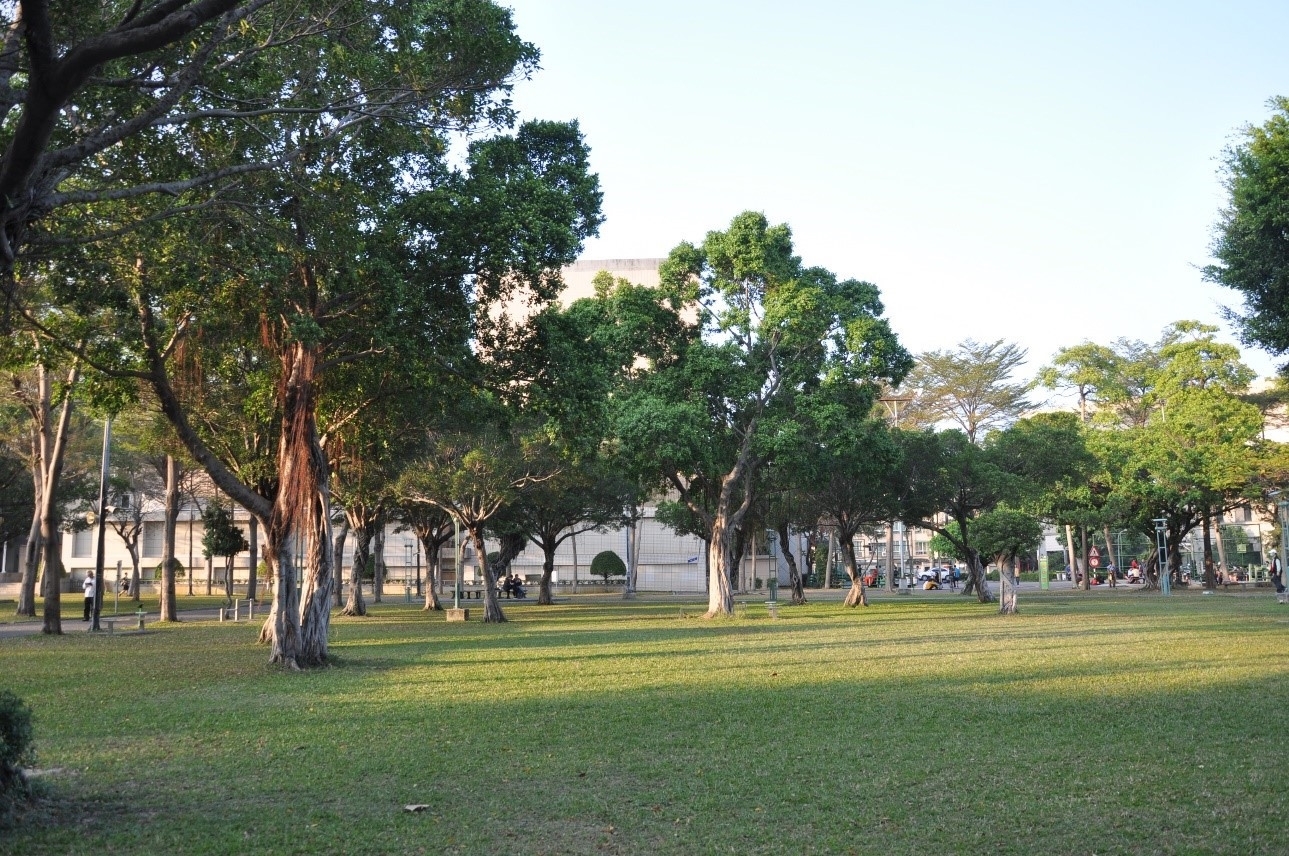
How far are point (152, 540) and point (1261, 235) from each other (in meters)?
75.9

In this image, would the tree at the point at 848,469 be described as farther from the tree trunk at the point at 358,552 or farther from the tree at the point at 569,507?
the tree trunk at the point at 358,552

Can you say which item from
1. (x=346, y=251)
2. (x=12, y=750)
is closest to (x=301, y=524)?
(x=346, y=251)

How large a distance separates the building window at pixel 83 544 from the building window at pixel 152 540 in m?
3.37

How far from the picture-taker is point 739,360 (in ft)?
99.8

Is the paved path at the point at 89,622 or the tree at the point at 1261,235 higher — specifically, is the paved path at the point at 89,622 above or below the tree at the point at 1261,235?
below

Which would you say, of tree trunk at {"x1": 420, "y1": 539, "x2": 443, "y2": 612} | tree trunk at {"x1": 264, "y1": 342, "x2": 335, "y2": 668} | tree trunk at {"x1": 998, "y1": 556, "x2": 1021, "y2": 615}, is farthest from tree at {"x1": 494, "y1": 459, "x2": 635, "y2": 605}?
tree trunk at {"x1": 264, "y1": 342, "x2": 335, "y2": 668}

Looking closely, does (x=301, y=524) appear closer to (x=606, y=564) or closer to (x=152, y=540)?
(x=606, y=564)

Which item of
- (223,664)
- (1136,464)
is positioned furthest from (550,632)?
(1136,464)

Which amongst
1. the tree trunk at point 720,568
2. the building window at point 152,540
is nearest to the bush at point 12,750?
the tree trunk at point 720,568

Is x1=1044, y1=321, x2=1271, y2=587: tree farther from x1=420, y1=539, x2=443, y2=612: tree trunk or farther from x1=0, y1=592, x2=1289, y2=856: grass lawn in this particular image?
x1=0, y1=592, x2=1289, y2=856: grass lawn

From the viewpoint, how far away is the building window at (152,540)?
7800 cm

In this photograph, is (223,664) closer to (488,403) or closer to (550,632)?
(488,403)

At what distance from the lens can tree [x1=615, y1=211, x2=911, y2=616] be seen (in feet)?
95.4

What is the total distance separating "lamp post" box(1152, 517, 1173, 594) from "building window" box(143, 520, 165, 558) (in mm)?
62465
